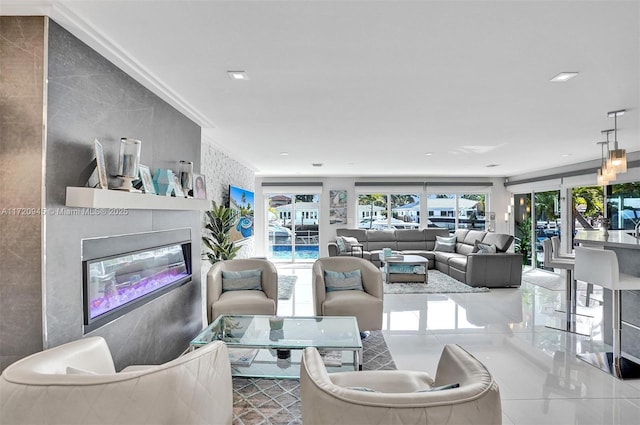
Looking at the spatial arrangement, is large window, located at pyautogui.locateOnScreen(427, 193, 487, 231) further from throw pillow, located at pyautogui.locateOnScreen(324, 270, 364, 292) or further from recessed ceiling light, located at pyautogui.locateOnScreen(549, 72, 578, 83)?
recessed ceiling light, located at pyautogui.locateOnScreen(549, 72, 578, 83)

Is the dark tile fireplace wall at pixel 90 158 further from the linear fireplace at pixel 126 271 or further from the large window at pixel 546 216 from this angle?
the large window at pixel 546 216

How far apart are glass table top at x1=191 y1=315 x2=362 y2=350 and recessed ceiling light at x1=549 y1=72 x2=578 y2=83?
2486mm

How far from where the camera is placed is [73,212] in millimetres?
1976

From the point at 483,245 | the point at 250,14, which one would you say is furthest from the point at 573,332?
the point at 250,14

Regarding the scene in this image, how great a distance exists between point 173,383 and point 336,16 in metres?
1.87

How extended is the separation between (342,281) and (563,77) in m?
2.77

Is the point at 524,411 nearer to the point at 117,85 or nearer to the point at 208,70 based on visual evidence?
the point at 208,70

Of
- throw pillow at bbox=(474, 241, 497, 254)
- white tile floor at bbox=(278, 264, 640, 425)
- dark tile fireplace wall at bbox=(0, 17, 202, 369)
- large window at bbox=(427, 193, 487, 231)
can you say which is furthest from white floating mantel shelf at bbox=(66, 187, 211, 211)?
large window at bbox=(427, 193, 487, 231)

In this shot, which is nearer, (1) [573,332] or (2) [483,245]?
(1) [573,332]

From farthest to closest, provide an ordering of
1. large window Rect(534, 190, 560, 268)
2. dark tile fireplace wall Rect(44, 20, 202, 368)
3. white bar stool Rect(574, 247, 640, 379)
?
large window Rect(534, 190, 560, 268), white bar stool Rect(574, 247, 640, 379), dark tile fireplace wall Rect(44, 20, 202, 368)

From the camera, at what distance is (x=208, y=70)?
8.39 ft

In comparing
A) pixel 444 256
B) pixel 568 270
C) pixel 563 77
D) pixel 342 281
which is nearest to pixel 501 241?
pixel 444 256

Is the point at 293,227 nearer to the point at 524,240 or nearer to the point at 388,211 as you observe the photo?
the point at 388,211

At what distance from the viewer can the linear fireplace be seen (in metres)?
2.14
